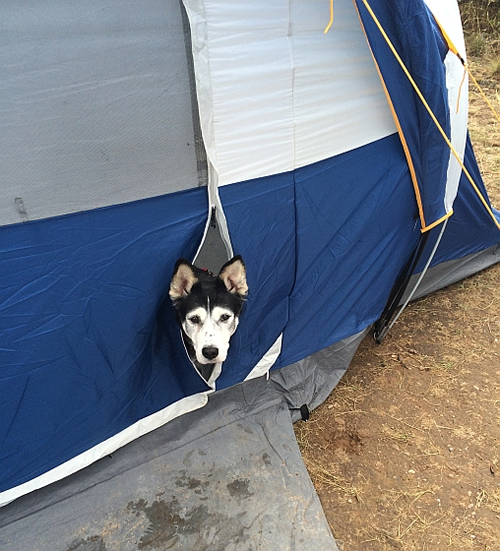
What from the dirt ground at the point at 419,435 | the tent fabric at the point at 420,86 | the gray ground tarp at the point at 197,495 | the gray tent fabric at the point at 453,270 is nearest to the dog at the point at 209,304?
the gray ground tarp at the point at 197,495

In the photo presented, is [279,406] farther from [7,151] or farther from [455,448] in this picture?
[7,151]

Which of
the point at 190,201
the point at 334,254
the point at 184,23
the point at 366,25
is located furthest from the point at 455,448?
the point at 184,23

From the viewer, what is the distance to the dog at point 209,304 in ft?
8.68

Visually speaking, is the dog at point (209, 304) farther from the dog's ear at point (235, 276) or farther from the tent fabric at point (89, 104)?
the tent fabric at point (89, 104)

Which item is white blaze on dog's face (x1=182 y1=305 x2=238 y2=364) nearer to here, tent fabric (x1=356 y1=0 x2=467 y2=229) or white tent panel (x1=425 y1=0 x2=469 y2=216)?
tent fabric (x1=356 y1=0 x2=467 y2=229)

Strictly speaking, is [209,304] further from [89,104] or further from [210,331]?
[89,104]

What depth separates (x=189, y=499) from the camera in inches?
111

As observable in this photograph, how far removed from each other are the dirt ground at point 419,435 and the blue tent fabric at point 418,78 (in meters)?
1.21

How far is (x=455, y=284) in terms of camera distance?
4.67m

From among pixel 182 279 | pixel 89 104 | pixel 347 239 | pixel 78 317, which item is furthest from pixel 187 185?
pixel 347 239

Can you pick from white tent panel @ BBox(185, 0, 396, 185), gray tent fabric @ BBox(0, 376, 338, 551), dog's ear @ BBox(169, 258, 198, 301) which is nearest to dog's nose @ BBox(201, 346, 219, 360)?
dog's ear @ BBox(169, 258, 198, 301)

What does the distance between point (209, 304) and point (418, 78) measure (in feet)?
6.07

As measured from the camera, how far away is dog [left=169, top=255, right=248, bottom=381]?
8.68ft

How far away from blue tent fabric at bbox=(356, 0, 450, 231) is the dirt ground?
1214 millimetres
